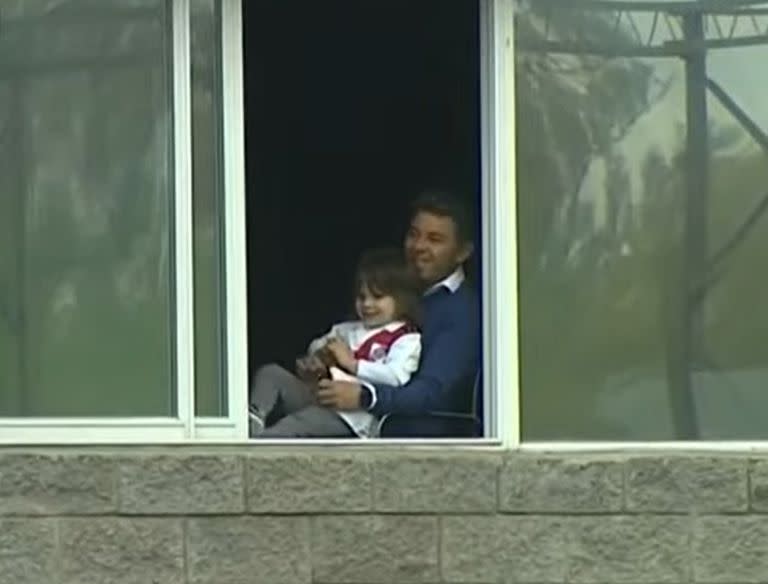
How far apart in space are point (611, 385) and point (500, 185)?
80 cm

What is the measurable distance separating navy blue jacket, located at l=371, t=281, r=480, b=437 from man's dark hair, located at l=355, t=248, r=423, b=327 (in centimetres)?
5

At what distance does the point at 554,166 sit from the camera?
775 centimetres

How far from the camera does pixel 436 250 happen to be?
25.9ft

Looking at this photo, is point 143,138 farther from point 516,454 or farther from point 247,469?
point 516,454

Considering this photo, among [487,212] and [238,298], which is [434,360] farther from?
[238,298]

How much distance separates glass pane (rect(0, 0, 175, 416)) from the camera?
25.3ft

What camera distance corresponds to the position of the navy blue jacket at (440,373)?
7789 millimetres

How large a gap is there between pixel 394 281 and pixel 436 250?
187mm

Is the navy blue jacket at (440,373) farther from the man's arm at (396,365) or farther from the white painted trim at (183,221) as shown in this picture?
the white painted trim at (183,221)

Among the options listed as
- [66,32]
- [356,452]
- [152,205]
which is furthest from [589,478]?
[66,32]

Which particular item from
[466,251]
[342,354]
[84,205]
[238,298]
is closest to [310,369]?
[342,354]

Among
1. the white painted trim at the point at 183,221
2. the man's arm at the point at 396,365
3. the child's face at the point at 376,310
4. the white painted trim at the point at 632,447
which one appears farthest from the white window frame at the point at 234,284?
the child's face at the point at 376,310

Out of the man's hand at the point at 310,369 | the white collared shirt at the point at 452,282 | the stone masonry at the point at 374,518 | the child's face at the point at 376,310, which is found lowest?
the stone masonry at the point at 374,518

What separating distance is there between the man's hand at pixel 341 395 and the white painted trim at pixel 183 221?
0.48 metres
